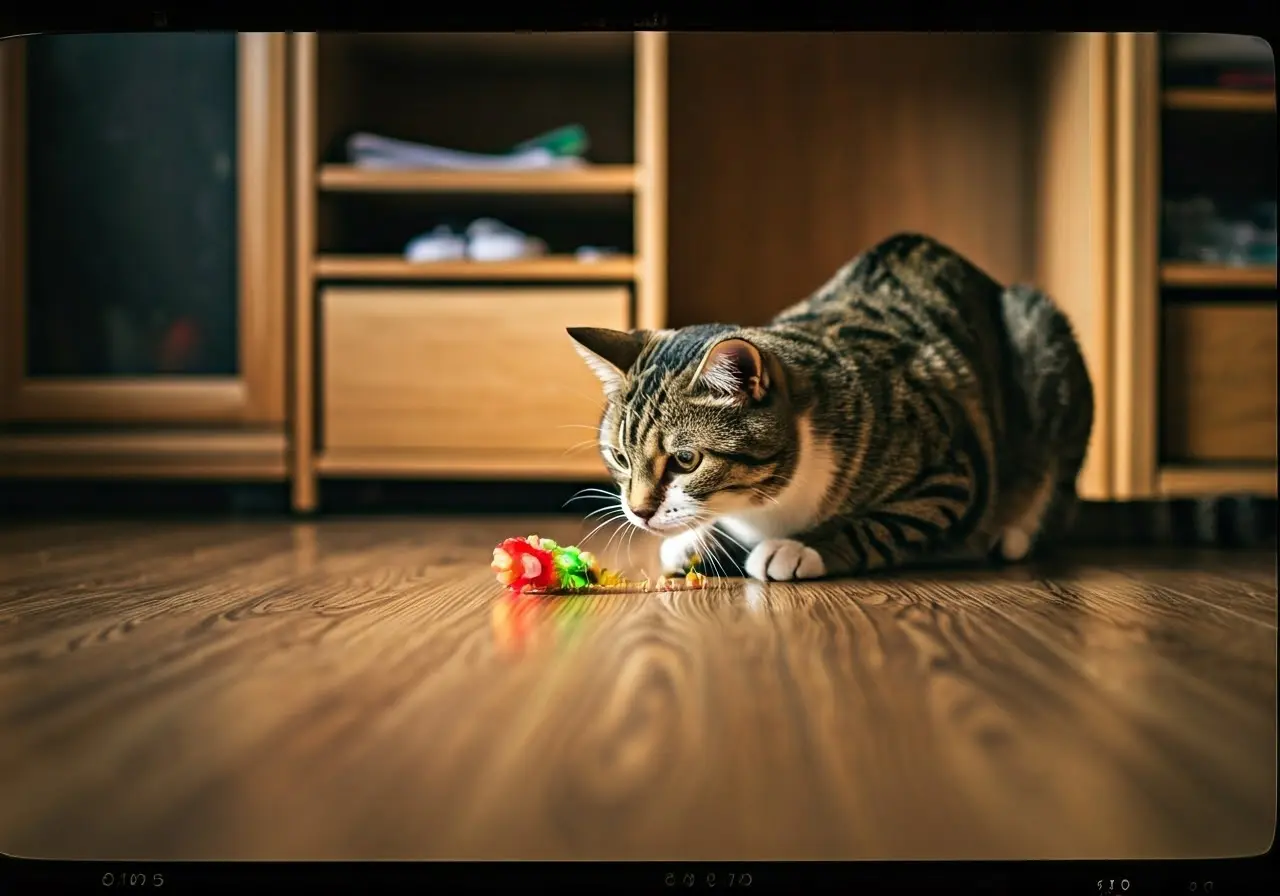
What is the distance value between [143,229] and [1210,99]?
5.22ft

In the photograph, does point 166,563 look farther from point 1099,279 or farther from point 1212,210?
point 1212,210

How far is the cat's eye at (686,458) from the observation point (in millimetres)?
829

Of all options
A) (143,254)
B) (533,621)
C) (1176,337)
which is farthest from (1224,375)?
(143,254)

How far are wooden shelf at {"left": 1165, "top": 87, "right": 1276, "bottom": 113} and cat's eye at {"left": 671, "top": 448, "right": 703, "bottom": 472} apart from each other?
0.99 m

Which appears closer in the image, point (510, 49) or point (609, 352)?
point (609, 352)

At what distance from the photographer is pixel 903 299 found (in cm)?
107

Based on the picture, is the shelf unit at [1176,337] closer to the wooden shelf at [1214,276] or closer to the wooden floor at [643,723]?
the wooden shelf at [1214,276]

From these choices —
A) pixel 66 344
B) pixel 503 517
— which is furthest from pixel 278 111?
pixel 503 517

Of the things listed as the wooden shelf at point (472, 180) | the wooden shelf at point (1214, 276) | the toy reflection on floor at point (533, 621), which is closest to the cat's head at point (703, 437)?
the toy reflection on floor at point (533, 621)

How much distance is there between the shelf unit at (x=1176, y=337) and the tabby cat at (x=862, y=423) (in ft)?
1.48

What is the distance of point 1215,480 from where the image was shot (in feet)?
4.79

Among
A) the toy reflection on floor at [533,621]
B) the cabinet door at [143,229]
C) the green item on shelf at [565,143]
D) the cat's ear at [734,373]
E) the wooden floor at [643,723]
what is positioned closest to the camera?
the wooden floor at [643,723]

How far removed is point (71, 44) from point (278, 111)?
29 centimetres

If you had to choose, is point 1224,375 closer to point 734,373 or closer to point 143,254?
point 734,373
